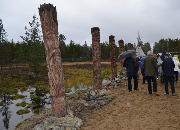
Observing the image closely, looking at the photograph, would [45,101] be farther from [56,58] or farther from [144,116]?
[144,116]

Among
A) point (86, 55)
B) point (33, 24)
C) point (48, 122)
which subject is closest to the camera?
point (48, 122)

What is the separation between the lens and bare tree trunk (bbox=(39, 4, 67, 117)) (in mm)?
5341

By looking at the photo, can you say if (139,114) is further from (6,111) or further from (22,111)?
(6,111)

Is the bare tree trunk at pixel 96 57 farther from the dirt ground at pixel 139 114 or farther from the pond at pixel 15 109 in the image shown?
the pond at pixel 15 109

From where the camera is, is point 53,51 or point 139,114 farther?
point 139,114

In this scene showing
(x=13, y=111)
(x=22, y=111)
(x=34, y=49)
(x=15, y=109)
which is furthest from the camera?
(x=34, y=49)

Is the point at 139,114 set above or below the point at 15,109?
above

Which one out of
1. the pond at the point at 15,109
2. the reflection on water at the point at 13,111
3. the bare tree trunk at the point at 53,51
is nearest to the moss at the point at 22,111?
the pond at the point at 15,109

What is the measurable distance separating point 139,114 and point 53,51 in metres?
3.99

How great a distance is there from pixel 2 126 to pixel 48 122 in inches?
226

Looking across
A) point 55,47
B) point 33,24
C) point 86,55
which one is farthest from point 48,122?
point 86,55

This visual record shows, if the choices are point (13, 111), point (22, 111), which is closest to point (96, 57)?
point (22, 111)

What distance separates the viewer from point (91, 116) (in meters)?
6.35

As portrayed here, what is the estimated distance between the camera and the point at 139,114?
5.70m
